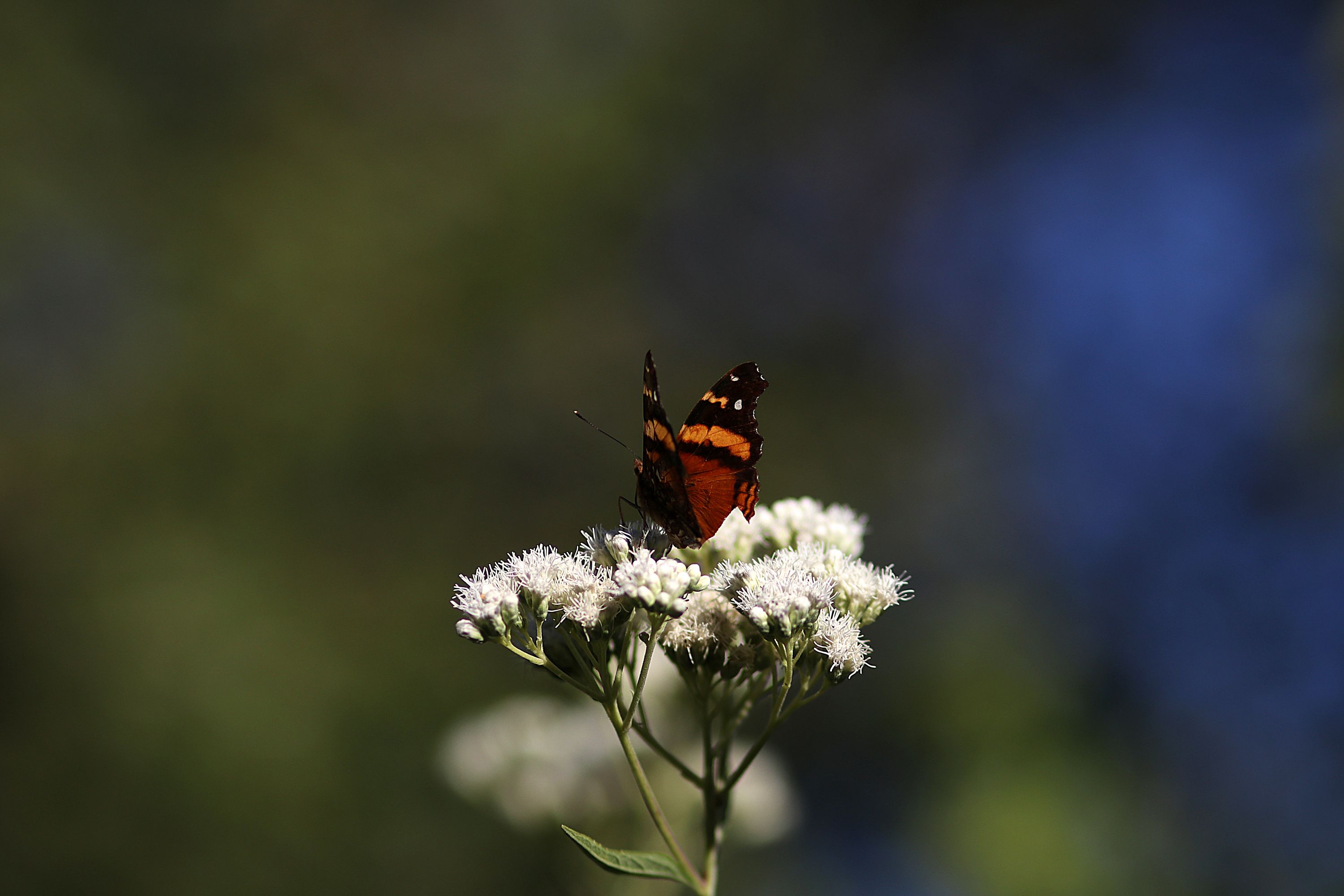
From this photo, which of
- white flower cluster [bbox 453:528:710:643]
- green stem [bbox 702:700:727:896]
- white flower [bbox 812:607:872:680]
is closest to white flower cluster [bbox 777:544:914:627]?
→ white flower [bbox 812:607:872:680]

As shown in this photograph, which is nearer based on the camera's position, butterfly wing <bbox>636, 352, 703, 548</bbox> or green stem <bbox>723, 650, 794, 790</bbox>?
green stem <bbox>723, 650, 794, 790</bbox>

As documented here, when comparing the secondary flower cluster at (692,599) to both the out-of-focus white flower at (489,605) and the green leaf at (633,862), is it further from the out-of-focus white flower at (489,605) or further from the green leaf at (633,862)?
the green leaf at (633,862)

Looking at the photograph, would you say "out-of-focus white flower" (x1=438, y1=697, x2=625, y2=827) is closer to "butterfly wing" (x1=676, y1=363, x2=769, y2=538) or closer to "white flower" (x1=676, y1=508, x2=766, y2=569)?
"white flower" (x1=676, y1=508, x2=766, y2=569)

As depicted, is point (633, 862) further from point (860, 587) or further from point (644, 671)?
point (860, 587)

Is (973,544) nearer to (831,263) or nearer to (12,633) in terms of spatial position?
(831,263)

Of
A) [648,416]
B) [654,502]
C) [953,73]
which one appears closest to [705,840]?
[654,502]

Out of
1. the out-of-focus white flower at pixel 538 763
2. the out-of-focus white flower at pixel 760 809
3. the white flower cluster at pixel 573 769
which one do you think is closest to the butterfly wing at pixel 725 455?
the white flower cluster at pixel 573 769
